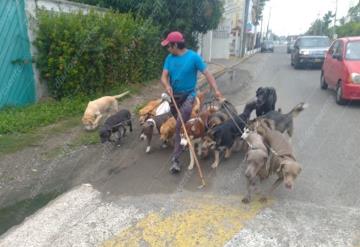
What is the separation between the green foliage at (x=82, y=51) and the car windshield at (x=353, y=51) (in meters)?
6.14

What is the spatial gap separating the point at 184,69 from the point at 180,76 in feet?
0.44

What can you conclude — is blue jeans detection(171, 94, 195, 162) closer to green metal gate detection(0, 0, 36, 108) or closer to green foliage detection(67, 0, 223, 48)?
green metal gate detection(0, 0, 36, 108)

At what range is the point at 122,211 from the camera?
426 centimetres

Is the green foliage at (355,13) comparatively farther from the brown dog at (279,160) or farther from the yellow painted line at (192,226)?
the yellow painted line at (192,226)

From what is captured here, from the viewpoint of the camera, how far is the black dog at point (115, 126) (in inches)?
249

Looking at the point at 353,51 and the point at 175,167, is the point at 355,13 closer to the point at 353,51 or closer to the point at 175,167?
the point at 353,51

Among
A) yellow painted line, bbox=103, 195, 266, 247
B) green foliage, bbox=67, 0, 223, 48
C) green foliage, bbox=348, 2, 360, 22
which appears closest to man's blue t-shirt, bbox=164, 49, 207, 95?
yellow painted line, bbox=103, 195, 266, 247

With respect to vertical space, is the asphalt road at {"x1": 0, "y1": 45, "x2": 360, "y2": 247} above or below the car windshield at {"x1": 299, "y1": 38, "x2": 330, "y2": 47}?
below

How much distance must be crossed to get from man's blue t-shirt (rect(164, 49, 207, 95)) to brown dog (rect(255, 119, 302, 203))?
118 centimetres

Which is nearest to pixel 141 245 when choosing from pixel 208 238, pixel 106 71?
pixel 208 238

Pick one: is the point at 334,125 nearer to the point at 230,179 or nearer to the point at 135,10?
the point at 230,179

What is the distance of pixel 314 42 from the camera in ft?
62.5

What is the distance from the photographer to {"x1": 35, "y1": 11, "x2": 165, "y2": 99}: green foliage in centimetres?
844

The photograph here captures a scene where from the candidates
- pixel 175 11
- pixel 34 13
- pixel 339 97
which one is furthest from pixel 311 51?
pixel 34 13
